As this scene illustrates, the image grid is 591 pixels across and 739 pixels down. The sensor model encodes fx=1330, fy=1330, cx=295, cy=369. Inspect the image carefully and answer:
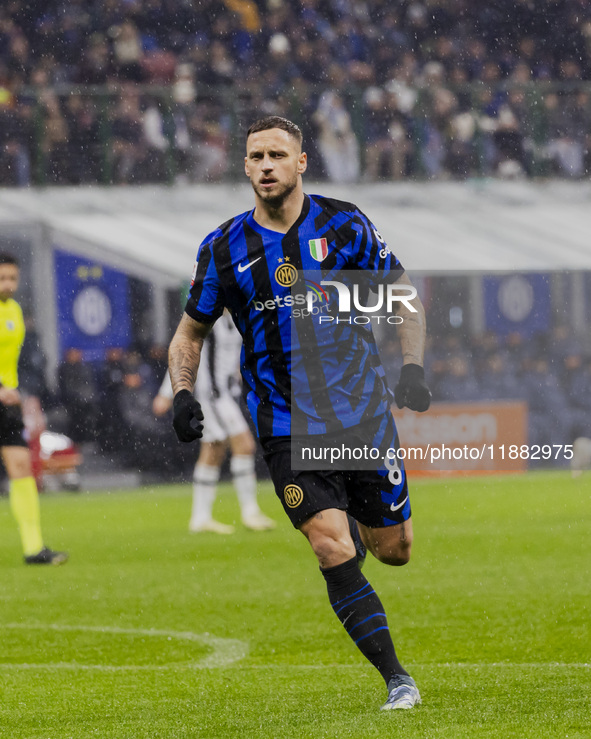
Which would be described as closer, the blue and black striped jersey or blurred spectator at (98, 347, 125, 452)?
the blue and black striped jersey

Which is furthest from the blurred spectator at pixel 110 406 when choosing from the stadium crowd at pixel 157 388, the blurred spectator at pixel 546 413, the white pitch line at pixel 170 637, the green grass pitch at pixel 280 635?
the white pitch line at pixel 170 637

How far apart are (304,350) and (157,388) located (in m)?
10.7

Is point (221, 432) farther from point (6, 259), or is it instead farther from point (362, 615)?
point (362, 615)

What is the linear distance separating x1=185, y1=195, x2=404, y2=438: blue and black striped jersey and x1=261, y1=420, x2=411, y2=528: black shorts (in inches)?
4.3

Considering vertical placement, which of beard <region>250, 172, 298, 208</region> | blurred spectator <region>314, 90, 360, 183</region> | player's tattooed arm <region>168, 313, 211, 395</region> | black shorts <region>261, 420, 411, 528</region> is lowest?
black shorts <region>261, 420, 411, 528</region>

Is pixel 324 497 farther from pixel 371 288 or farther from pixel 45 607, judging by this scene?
pixel 45 607

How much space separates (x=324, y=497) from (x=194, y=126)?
12.8m

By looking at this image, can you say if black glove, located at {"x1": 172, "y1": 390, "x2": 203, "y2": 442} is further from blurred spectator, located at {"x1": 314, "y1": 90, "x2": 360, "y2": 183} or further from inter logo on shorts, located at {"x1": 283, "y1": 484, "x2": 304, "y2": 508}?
blurred spectator, located at {"x1": 314, "y1": 90, "x2": 360, "y2": 183}

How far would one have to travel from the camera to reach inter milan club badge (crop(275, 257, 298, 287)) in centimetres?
443

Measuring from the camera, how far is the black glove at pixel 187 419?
418 centimetres

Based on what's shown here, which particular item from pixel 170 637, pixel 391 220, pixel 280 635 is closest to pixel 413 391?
pixel 280 635

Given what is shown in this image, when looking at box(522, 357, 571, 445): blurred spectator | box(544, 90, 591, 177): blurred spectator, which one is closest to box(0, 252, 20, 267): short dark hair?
box(522, 357, 571, 445): blurred spectator

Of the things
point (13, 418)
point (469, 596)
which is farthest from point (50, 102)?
point (469, 596)

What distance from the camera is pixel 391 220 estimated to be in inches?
663
